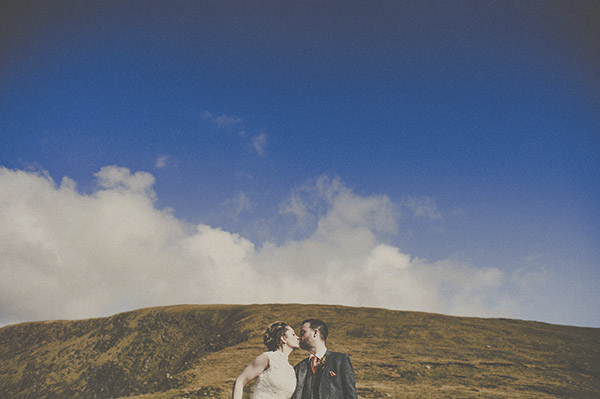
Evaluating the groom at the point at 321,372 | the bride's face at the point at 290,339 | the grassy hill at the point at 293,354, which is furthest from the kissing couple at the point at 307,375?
the grassy hill at the point at 293,354

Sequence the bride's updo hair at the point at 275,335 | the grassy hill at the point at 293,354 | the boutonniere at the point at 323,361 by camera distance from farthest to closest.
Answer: the grassy hill at the point at 293,354, the bride's updo hair at the point at 275,335, the boutonniere at the point at 323,361

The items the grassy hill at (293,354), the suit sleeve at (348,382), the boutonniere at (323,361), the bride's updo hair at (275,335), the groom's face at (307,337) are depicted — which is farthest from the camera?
the grassy hill at (293,354)

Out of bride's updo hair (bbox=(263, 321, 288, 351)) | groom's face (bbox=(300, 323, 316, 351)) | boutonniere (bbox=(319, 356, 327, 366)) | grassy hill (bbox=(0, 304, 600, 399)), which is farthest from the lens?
grassy hill (bbox=(0, 304, 600, 399))

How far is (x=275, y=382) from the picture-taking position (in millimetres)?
4914

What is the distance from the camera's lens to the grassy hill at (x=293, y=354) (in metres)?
19.9

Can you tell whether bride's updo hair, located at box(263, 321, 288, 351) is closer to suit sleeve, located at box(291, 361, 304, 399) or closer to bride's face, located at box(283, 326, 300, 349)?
bride's face, located at box(283, 326, 300, 349)

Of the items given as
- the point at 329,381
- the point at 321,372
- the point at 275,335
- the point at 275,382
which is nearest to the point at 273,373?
the point at 275,382

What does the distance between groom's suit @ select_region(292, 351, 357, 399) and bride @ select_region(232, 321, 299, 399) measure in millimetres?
128

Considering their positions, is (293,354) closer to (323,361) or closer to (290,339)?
(290,339)

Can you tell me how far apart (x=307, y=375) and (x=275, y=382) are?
0.41 meters

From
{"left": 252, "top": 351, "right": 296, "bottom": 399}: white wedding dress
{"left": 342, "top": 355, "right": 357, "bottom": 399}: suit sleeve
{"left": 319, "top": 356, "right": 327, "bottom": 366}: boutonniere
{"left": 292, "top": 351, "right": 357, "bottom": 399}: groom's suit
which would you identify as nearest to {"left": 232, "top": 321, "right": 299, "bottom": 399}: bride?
{"left": 252, "top": 351, "right": 296, "bottom": 399}: white wedding dress

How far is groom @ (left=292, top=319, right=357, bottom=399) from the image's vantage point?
4.75 meters

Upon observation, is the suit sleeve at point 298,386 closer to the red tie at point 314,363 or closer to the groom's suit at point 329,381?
the groom's suit at point 329,381

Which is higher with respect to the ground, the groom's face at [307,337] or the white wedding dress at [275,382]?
the groom's face at [307,337]
